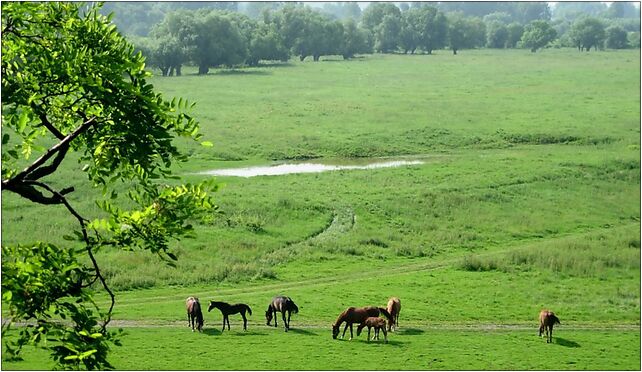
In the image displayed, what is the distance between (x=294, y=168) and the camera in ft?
200

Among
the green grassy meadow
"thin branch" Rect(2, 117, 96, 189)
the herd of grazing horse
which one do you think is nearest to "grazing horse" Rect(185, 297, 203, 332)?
the herd of grazing horse

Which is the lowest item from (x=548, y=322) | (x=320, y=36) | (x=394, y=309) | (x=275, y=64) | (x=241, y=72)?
(x=394, y=309)

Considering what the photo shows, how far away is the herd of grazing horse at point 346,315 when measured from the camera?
91.7ft

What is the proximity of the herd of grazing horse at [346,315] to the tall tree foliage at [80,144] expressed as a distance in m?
16.6

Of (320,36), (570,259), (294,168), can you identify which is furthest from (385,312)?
(320,36)

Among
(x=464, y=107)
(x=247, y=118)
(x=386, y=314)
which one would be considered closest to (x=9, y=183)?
(x=386, y=314)

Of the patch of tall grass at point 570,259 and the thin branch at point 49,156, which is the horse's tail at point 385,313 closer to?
the patch of tall grass at point 570,259

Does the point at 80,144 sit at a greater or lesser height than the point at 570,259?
greater

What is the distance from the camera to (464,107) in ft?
277

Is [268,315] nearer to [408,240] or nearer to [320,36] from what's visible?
[408,240]

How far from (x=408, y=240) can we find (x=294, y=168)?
2005cm

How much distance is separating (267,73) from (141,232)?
353 ft

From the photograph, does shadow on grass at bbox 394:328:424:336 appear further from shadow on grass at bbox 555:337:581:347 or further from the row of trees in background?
the row of trees in background

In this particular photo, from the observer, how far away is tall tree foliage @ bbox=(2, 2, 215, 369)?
34.4 ft
